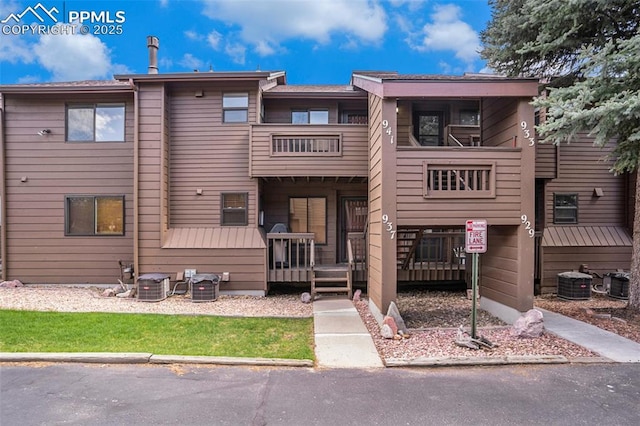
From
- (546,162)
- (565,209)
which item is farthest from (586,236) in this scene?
(546,162)

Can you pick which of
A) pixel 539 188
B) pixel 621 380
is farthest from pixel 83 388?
pixel 539 188

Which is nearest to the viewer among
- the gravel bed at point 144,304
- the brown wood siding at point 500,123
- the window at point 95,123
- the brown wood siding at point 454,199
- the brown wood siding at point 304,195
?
the brown wood siding at point 454,199

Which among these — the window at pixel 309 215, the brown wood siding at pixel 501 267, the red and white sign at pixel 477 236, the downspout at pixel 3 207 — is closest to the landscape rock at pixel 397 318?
the red and white sign at pixel 477 236

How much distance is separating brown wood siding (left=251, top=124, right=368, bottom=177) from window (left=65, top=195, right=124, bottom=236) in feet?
13.3

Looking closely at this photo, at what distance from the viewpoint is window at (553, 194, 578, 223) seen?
9445 millimetres

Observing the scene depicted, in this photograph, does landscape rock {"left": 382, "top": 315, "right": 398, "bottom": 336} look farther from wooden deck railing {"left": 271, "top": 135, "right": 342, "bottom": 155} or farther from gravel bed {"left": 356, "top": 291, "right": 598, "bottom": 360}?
wooden deck railing {"left": 271, "top": 135, "right": 342, "bottom": 155}

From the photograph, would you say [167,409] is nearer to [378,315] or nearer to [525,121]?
[378,315]

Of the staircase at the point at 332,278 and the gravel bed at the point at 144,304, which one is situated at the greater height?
the staircase at the point at 332,278

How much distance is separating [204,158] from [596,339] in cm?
897

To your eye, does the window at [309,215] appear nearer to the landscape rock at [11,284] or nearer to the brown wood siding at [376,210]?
the brown wood siding at [376,210]

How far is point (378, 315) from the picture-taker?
6098mm

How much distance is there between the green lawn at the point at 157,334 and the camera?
456 centimetres

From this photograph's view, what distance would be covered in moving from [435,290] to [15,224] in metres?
11.6

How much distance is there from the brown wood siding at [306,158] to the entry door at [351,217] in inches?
68.8
